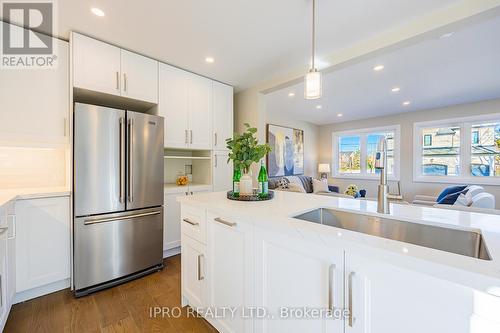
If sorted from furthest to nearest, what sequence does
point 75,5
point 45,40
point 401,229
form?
point 45,40 → point 75,5 → point 401,229

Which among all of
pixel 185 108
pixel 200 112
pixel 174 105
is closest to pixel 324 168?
pixel 200 112

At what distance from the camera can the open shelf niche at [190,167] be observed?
10.1ft

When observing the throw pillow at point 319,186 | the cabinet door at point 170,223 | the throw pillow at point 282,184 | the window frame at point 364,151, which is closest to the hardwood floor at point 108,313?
the cabinet door at point 170,223

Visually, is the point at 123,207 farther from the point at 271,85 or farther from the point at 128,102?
the point at 271,85

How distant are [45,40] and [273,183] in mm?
3924

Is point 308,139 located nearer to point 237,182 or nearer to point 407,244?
point 237,182

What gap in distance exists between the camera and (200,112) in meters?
2.92

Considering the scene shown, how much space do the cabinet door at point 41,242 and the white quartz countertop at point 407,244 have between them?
4.22 ft

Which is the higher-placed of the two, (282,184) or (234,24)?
(234,24)

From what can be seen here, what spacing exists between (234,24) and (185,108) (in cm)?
123

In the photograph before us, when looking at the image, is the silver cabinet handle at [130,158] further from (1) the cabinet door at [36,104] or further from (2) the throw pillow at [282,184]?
(2) the throw pillow at [282,184]

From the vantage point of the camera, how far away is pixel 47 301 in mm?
1784

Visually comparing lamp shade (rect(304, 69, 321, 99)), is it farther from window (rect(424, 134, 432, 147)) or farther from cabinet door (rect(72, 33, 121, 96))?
window (rect(424, 134, 432, 147))

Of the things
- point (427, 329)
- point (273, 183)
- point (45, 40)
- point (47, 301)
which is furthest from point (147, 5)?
point (273, 183)
